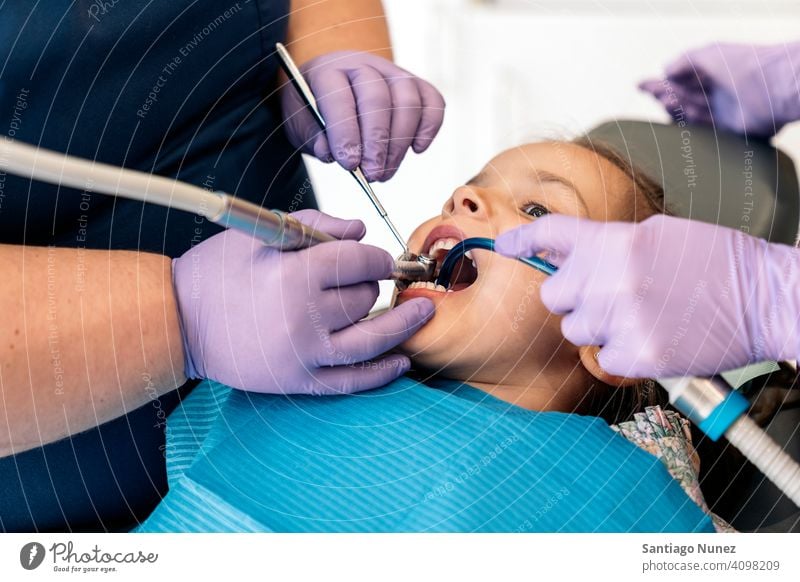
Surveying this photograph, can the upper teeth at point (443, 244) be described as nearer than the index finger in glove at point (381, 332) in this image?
No

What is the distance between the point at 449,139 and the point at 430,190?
5.9 inches

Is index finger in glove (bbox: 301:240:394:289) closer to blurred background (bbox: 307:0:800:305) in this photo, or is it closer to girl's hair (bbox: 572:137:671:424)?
blurred background (bbox: 307:0:800:305)

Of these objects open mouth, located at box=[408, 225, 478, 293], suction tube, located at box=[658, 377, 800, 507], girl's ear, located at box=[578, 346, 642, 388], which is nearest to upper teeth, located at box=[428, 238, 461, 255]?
open mouth, located at box=[408, 225, 478, 293]

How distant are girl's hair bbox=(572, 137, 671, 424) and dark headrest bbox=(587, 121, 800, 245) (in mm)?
12

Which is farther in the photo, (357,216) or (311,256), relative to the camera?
(357,216)

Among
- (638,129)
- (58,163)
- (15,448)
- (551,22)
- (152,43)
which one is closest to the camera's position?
(58,163)

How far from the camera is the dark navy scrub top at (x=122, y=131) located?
0.83 m

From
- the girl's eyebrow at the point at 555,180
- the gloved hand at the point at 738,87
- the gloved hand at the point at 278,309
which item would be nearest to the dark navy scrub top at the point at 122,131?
the gloved hand at the point at 278,309

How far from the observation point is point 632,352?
802 millimetres

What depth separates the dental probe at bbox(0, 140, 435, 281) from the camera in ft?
2.07

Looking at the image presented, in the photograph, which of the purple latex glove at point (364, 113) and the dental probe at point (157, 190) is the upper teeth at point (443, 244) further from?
the dental probe at point (157, 190)

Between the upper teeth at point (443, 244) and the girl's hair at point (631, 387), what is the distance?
23 centimetres

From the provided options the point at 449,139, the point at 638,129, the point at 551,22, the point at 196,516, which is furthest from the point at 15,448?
the point at 551,22
